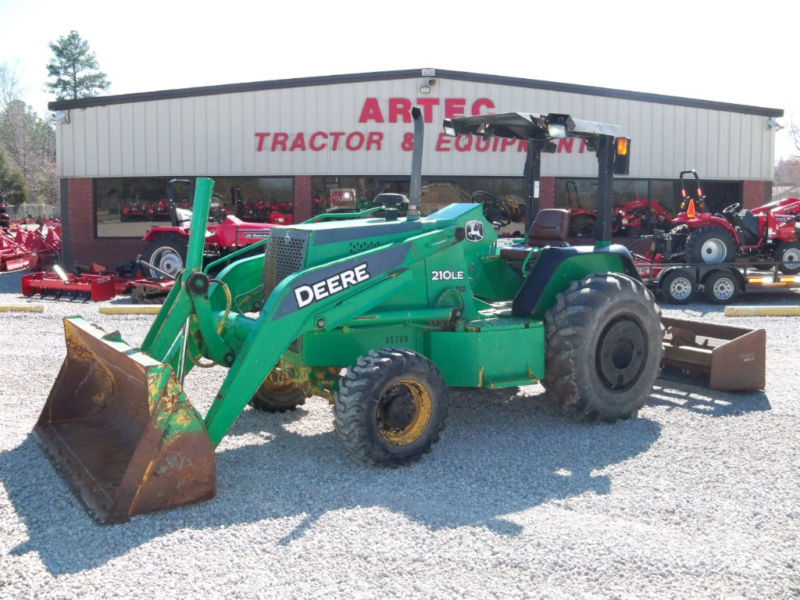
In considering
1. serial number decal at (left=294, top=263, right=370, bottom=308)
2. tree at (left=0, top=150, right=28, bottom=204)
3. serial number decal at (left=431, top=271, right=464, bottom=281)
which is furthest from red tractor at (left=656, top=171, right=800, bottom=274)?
tree at (left=0, top=150, right=28, bottom=204)

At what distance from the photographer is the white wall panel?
19.0 m

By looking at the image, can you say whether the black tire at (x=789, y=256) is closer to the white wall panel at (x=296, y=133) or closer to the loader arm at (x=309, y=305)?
the white wall panel at (x=296, y=133)

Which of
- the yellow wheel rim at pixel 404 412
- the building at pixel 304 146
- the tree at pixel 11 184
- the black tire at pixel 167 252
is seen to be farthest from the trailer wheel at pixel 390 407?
the tree at pixel 11 184

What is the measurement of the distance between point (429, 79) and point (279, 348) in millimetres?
14822

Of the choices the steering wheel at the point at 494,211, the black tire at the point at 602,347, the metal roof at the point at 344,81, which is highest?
the metal roof at the point at 344,81

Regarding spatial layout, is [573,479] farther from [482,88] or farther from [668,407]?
[482,88]

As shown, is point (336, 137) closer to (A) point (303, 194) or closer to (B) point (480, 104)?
(A) point (303, 194)

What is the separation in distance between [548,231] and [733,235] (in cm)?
932

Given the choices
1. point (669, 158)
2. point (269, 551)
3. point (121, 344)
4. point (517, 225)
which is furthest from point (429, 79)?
point (269, 551)

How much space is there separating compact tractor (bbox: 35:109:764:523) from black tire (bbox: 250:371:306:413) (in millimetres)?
13

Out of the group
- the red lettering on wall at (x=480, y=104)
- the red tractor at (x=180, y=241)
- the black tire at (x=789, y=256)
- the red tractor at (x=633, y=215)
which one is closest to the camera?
the red tractor at (x=180, y=241)

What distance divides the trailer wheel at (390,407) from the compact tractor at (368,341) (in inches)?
0.5

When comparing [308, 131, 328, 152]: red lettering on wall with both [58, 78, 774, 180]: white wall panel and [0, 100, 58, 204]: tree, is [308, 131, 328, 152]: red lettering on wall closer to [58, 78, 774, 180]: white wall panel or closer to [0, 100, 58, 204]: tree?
[58, 78, 774, 180]: white wall panel

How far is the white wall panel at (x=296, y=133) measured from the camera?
19031 millimetres
